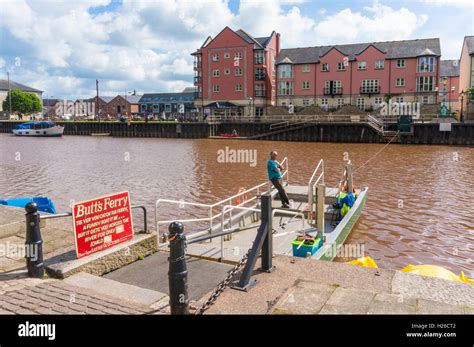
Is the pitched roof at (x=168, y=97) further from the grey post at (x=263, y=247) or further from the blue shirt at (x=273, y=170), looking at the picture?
A: the grey post at (x=263, y=247)

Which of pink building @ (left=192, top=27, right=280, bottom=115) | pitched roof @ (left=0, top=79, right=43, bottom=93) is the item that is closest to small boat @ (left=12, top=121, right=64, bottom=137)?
pink building @ (left=192, top=27, right=280, bottom=115)

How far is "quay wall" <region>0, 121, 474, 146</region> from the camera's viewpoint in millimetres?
49031

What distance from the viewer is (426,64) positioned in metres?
63.0

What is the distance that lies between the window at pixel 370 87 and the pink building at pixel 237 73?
49.6ft

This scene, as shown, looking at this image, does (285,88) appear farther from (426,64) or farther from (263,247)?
(263,247)

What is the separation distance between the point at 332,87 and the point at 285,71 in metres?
8.48

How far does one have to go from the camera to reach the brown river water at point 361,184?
13070 millimetres

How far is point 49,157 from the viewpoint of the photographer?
38.4 meters

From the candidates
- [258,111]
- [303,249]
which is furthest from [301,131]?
[303,249]

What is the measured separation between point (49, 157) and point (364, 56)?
49176 millimetres

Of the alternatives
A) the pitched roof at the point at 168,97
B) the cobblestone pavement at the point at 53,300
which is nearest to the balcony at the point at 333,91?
the pitched roof at the point at 168,97

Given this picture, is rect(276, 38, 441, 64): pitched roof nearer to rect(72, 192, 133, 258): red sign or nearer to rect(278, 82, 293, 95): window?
rect(278, 82, 293, 95): window
